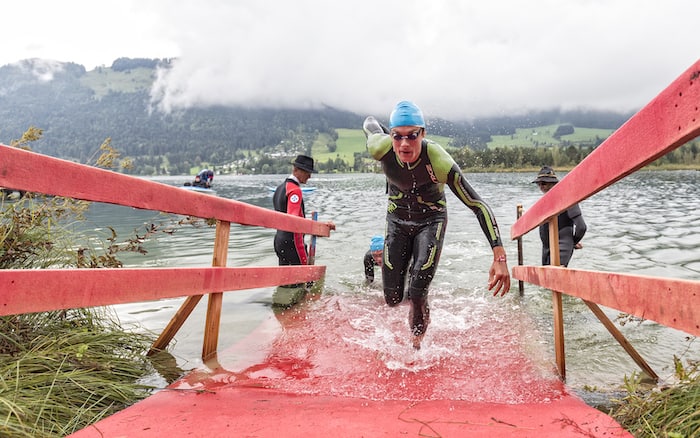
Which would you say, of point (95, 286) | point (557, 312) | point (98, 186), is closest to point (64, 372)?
point (95, 286)

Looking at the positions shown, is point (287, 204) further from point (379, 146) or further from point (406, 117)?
point (406, 117)

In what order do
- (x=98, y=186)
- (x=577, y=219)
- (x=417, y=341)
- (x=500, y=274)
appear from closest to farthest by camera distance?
(x=98, y=186) → (x=500, y=274) → (x=417, y=341) → (x=577, y=219)

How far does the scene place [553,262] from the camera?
3.86 meters

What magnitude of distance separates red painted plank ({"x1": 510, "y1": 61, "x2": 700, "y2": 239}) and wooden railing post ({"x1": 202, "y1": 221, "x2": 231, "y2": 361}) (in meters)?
2.87

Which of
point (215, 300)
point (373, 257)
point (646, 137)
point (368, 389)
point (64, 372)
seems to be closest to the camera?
point (646, 137)

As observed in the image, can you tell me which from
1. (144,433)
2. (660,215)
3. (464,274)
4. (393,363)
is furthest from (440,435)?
(660,215)

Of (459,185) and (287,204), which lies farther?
→ (287,204)

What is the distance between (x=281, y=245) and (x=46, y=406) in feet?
19.5

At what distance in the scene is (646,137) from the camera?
2004 millimetres

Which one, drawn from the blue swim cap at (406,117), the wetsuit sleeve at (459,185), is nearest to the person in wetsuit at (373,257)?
the wetsuit sleeve at (459,185)

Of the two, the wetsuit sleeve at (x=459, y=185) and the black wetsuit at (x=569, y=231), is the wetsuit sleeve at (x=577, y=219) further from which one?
the wetsuit sleeve at (x=459, y=185)

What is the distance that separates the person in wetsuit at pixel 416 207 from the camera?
4.34 meters

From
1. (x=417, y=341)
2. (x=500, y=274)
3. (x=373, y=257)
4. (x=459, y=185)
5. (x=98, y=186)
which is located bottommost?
(x=417, y=341)

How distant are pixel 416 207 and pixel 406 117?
1.09 meters
